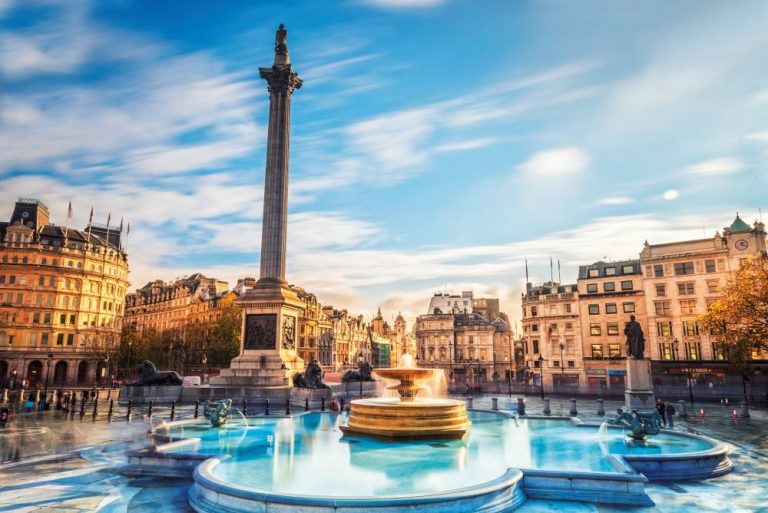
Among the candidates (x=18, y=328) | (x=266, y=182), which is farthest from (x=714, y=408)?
(x=18, y=328)

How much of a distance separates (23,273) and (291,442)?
6738cm

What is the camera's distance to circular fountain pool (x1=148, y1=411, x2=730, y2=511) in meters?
9.52

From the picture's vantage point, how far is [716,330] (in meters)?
33.7

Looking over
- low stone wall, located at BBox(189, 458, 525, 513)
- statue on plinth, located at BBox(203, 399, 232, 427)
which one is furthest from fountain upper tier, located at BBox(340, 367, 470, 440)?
low stone wall, located at BBox(189, 458, 525, 513)

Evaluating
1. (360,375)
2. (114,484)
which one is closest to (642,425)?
(114,484)

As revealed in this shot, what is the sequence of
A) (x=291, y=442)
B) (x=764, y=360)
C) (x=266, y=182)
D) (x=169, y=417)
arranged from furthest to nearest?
(x=764, y=360)
(x=266, y=182)
(x=169, y=417)
(x=291, y=442)

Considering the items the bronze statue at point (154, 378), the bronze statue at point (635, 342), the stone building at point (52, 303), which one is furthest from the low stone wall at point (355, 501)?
the stone building at point (52, 303)

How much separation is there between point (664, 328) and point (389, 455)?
184ft

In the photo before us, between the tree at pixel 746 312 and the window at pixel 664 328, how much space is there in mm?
26178

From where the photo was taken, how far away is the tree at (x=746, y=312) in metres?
30.2

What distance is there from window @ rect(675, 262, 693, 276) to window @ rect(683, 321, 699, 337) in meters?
5.92

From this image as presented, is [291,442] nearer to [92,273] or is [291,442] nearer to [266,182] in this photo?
[266,182]

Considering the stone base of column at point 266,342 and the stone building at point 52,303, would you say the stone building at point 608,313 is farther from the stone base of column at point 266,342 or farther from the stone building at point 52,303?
the stone building at point 52,303

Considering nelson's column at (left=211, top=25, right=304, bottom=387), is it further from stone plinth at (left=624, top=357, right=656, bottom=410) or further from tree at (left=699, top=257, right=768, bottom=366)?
tree at (left=699, top=257, right=768, bottom=366)
